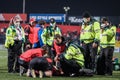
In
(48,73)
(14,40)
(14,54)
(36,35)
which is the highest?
(36,35)

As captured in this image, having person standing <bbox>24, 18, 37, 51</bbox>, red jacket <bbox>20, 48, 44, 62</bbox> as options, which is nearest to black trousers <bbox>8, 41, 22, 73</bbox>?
person standing <bbox>24, 18, 37, 51</bbox>

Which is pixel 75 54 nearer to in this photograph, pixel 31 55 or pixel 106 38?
pixel 31 55

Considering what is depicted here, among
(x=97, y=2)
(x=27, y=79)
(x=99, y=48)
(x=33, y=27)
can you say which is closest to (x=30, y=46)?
(x=33, y=27)

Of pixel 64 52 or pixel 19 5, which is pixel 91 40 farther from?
pixel 19 5

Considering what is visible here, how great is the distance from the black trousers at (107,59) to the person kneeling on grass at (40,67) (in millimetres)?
2360

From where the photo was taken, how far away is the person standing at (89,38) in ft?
51.5

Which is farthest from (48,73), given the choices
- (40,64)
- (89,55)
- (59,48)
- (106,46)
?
(106,46)

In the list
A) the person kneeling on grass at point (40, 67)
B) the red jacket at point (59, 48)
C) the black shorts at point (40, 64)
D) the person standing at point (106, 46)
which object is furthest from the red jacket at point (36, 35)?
the black shorts at point (40, 64)

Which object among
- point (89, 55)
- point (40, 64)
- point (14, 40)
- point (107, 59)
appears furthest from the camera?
point (14, 40)

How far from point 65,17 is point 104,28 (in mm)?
31013

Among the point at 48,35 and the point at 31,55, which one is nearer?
the point at 31,55

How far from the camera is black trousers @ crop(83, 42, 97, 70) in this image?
15.7 metres

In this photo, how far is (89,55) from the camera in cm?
1590

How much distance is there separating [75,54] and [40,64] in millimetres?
1163
